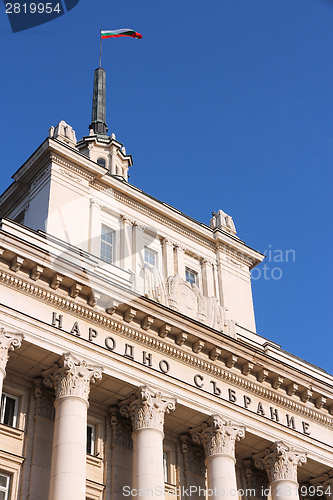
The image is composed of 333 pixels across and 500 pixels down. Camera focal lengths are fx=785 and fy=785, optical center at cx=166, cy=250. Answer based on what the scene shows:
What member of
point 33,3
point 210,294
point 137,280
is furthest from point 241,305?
point 33,3

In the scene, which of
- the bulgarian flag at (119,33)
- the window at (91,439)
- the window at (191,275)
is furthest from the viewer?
the bulgarian flag at (119,33)

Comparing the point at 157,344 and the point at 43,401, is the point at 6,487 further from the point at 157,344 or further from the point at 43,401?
the point at 157,344

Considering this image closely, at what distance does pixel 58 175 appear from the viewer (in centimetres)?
3600

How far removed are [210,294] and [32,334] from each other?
531 inches

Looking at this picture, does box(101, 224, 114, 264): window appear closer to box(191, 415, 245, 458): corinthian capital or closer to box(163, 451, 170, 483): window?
box(191, 415, 245, 458): corinthian capital

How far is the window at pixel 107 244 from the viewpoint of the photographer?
3638 cm

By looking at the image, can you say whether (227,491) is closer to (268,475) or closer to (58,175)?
(268,475)

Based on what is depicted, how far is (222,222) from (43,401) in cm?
1733

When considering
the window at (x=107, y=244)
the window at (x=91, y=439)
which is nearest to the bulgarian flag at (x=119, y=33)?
the window at (x=107, y=244)

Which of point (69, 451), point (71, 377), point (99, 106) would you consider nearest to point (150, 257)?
point (71, 377)

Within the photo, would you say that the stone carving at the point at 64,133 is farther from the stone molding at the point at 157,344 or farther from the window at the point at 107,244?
the stone molding at the point at 157,344

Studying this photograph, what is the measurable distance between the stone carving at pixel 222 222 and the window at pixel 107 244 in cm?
721

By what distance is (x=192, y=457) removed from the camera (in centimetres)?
3231

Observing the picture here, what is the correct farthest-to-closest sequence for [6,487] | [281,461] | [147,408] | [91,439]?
[281,461] → [91,439] → [147,408] → [6,487]
